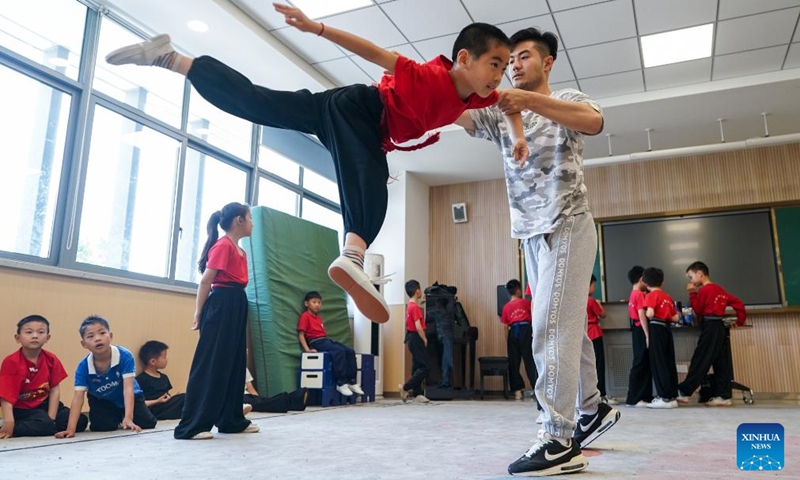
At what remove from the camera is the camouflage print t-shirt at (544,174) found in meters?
1.89

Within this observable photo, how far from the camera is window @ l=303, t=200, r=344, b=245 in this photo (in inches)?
287

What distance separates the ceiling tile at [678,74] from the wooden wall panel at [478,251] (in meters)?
2.94

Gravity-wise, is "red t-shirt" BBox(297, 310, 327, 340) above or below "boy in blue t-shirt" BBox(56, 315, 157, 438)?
above

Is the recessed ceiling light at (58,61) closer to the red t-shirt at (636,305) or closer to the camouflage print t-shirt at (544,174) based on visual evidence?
the camouflage print t-shirt at (544,174)

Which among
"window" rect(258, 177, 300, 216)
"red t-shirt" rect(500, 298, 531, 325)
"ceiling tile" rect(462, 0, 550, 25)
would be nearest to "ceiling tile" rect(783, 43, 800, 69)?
"ceiling tile" rect(462, 0, 550, 25)

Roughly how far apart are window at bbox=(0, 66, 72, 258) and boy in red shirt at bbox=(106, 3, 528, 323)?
2627mm

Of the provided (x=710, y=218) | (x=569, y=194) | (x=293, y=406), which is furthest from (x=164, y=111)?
(x=710, y=218)

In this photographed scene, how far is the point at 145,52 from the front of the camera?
6.03 ft

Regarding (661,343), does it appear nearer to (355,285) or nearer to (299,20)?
(355,285)

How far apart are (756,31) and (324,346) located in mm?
4913

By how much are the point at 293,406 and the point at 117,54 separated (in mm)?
3373

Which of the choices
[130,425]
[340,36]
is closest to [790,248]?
[340,36]

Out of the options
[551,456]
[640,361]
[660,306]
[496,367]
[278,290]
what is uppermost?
[278,290]

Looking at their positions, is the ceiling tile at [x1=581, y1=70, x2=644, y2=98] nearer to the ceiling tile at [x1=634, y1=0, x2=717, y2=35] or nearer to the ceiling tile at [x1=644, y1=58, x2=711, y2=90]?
the ceiling tile at [x1=644, y1=58, x2=711, y2=90]
